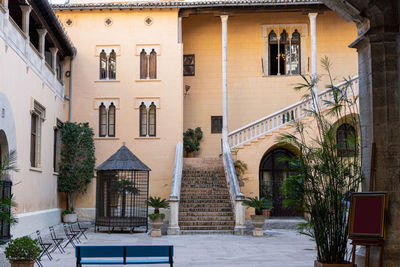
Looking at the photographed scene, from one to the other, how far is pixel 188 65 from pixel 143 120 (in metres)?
3.53

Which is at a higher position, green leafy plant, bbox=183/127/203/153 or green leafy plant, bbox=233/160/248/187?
green leafy plant, bbox=183/127/203/153

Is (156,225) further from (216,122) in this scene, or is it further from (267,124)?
(216,122)

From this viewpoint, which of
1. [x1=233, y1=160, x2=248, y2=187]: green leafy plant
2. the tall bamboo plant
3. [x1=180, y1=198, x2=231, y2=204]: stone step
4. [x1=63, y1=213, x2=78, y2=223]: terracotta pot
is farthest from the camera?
[x1=233, y1=160, x2=248, y2=187]: green leafy plant

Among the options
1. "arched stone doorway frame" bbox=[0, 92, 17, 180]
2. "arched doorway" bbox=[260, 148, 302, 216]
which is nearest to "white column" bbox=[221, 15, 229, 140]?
"arched doorway" bbox=[260, 148, 302, 216]

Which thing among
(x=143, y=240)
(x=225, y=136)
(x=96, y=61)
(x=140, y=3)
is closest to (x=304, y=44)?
(x=225, y=136)

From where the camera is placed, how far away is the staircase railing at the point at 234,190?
685 inches

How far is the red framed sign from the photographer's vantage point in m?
7.29

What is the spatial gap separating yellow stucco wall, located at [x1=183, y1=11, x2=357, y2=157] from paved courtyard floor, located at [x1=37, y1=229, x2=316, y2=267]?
714 centimetres

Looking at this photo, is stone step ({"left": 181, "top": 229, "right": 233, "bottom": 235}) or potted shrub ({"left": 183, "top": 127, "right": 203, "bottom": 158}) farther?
potted shrub ({"left": 183, "top": 127, "right": 203, "bottom": 158})

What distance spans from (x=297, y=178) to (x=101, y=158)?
15175mm

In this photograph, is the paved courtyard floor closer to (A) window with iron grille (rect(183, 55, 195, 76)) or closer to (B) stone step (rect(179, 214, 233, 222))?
(B) stone step (rect(179, 214, 233, 222))

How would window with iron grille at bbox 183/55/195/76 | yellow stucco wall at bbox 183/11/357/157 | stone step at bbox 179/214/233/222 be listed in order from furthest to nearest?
window with iron grille at bbox 183/55/195/76
yellow stucco wall at bbox 183/11/357/157
stone step at bbox 179/214/233/222

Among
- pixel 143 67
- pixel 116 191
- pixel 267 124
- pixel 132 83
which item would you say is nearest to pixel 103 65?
pixel 132 83

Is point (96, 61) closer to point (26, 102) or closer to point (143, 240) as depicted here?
point (26, 102)
